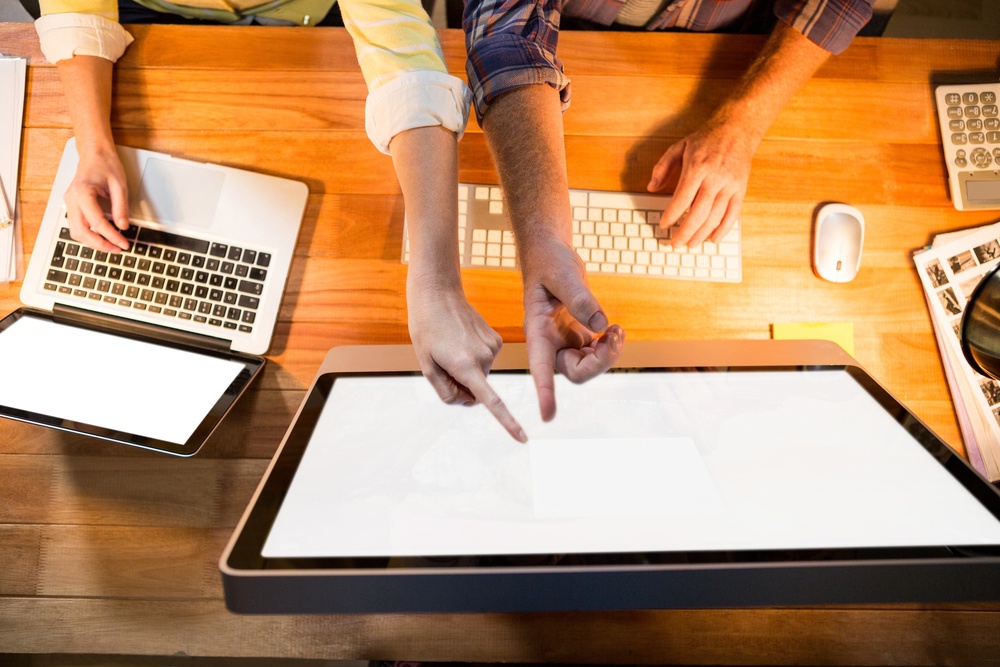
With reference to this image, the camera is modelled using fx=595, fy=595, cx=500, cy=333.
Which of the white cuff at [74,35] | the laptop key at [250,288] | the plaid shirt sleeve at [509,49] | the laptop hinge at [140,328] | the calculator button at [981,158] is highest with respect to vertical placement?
the white cuff at [74,35]

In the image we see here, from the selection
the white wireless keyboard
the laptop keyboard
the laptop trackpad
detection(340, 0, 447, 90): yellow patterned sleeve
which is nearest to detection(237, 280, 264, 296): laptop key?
the laptop keyboard

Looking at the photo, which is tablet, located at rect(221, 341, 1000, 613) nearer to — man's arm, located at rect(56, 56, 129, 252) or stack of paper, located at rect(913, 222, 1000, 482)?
stack of paper, located at rect(913, 222, 1000, 482)

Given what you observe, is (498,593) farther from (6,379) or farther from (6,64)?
(6,64)

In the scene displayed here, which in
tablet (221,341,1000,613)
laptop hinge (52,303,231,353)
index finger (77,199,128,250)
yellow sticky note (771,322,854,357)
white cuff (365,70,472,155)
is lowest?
tablet (221,341,1000,613)

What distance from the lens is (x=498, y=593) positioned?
0.53 m

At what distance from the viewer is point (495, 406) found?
2.05 ft

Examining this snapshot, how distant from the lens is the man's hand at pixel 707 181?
34.9 inches

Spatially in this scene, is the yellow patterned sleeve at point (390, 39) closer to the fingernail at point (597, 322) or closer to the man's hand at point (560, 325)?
→ the man's hand at point (560, 325)

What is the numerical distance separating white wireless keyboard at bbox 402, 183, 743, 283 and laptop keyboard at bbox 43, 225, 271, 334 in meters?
0.25

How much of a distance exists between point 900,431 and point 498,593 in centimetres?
45

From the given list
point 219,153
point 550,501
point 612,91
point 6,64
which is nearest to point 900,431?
point 550,501

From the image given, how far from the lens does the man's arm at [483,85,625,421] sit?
667 mm

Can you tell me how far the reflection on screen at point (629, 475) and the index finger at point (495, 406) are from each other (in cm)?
1

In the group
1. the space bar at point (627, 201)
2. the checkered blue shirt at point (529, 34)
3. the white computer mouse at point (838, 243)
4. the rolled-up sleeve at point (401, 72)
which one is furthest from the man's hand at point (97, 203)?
the white computer mouse at point (838, 243)
